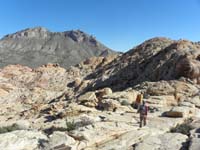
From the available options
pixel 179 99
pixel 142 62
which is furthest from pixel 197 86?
pixel 142 62

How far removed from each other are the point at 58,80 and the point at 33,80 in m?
4.91

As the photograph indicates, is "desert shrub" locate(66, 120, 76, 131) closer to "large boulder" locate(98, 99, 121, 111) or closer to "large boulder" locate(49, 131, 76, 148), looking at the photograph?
"large boulder" locate(49, 131, 76, 148)

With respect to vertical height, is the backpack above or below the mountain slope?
below

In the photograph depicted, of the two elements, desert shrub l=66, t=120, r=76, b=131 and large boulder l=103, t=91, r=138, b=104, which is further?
large boulder l=103, t=91, r=138, b=104

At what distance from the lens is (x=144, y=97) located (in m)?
24.1

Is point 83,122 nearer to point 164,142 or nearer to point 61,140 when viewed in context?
point 61,140

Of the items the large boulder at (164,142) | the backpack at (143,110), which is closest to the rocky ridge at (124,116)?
the large boulder at (164,142)

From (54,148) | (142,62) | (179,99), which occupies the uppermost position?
(142,62)

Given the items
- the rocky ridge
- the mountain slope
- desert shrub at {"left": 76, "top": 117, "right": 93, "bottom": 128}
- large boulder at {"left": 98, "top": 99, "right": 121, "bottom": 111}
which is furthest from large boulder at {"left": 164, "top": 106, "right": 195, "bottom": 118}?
the mountain slope

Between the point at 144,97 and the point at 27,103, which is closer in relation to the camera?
the point at 144,97

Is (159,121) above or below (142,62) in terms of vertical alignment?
below

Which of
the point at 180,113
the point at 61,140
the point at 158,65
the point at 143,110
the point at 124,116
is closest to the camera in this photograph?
the point at 61,140

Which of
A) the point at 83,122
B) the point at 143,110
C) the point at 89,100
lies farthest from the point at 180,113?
the point at 89,100

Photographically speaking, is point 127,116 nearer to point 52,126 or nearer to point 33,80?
point 52,126
